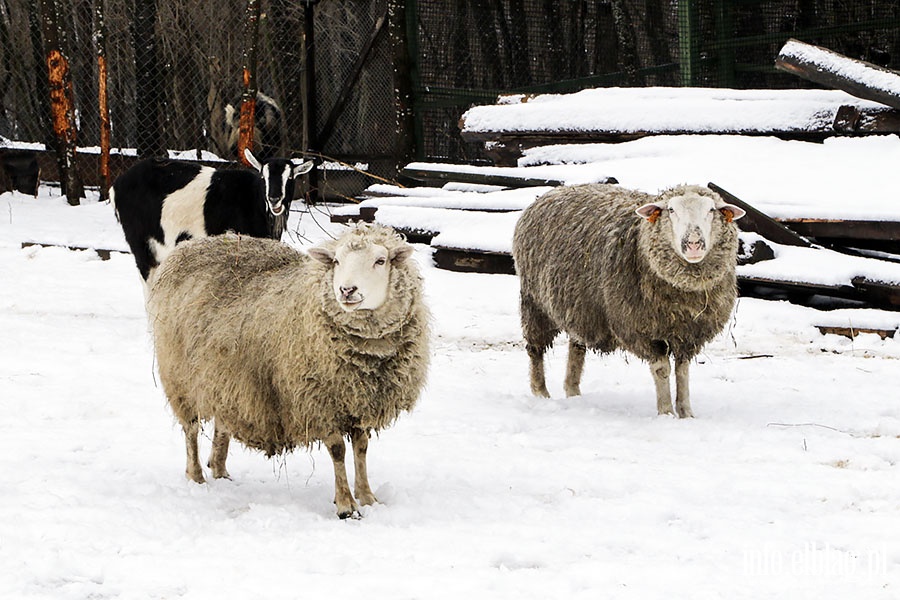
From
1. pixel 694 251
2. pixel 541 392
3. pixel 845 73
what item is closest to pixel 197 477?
pixel 541 392

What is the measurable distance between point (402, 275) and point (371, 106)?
35.8ft

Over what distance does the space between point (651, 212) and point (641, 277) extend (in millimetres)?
378

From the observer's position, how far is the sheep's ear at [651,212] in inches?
263

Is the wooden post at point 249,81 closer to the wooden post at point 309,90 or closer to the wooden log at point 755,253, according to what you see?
the wooden post at point 309,90

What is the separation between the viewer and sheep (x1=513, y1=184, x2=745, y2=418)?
657cm

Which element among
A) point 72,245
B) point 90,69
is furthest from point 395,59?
point 90,69

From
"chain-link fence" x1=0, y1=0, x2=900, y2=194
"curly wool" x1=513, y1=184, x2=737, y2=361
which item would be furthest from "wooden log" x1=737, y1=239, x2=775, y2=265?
"chain-link fence" x1=0, y1=0, x2=900, y2=194

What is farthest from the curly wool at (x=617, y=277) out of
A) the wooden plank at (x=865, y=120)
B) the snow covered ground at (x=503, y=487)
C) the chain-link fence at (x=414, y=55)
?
the chain-link fence at (x=414, y=55)

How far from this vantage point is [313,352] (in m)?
5.02

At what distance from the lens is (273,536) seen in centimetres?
453

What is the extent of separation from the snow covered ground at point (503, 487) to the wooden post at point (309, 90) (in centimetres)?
634

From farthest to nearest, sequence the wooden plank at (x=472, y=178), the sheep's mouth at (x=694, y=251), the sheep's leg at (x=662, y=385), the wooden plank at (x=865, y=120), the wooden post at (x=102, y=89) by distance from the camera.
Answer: the wooden post at (x=102, y=89), the wooden plank at (x=472, y=178), the wooden plank at (x=865, y=120), the sheep's leg at (x=662, y=385), the sheep's mouth at (x=694, y=251)

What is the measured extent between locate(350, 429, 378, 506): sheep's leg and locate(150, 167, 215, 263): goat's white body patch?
5401 mm

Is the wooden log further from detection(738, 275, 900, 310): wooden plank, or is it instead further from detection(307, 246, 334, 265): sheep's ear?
detection(307, 246, 334, 265): sheep's ear
